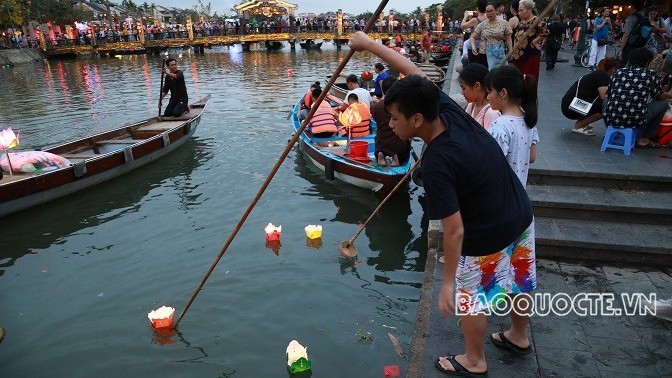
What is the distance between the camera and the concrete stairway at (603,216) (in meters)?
4.16

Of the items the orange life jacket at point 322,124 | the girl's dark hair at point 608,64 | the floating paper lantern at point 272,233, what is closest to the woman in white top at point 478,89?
the floating paper lantern at point 272,233

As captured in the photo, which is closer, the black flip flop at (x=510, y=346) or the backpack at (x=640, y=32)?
the black flip flop at (x=510, y=346)

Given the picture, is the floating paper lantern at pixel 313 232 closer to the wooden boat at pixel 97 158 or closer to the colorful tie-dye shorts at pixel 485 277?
the colorful tie-dye shorts at pixel 485 277

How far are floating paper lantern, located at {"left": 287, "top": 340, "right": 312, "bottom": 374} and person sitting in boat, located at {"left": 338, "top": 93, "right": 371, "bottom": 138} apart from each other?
521cm

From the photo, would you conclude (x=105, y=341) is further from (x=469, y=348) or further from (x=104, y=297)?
(x=469, y=348)

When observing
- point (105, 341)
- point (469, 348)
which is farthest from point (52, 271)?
point (469, 348)

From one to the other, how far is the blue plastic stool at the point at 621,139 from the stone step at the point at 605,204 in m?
1.04

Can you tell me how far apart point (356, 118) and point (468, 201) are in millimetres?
6479

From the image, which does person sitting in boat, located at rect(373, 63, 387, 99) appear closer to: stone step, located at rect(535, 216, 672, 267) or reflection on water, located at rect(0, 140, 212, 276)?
reflection on water, located at rect(0, 140, 212, 276)

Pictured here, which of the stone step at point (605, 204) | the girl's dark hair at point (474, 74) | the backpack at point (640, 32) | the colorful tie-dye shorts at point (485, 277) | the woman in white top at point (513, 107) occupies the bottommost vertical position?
the stone step at point (605, 204)

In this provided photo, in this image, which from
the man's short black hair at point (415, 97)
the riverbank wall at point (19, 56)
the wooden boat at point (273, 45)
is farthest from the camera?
the wooden boat at point (273, 45)

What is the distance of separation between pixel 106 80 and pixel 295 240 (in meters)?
23.8

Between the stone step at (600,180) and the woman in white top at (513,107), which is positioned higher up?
the woman in white top at (513,107)

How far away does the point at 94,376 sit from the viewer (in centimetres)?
421
